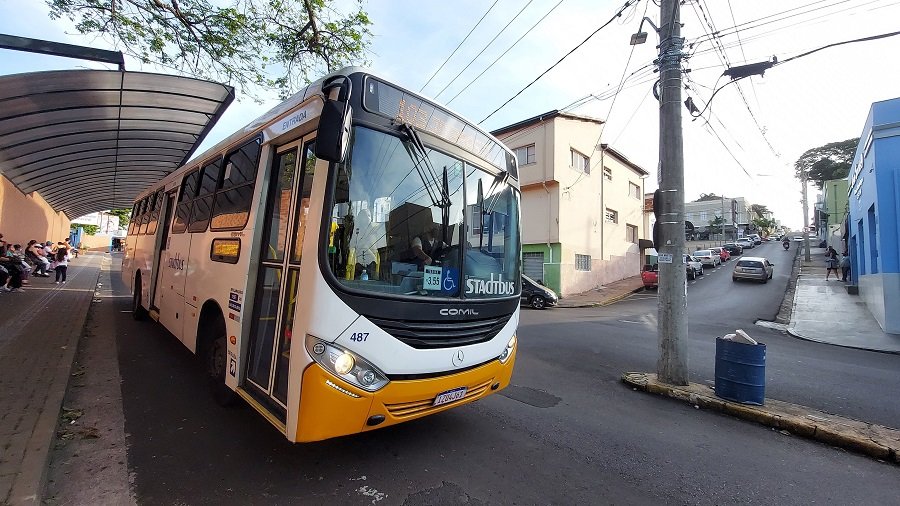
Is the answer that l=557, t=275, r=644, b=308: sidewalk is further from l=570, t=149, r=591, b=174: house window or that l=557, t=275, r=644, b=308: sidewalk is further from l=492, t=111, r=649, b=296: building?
l=570, t=149, r=591, b=174: house window

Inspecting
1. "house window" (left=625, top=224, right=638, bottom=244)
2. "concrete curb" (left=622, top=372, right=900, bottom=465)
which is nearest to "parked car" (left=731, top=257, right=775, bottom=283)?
"house window" (left=625, top=224, right=638, bottom=244)

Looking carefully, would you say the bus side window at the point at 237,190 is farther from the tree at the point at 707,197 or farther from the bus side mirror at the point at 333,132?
the tree at the point at 707,197

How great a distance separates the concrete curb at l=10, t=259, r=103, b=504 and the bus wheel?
4.19ft

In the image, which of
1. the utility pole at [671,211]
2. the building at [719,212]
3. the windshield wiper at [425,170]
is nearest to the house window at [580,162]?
the utility pole at [671,211]

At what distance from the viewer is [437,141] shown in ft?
11.9

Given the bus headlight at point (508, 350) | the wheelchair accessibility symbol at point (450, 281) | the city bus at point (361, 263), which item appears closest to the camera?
the city bus at point (361, 263)

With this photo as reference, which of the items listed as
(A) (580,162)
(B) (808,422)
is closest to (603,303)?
(A) (580,162)

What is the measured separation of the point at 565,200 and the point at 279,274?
19.7 meters

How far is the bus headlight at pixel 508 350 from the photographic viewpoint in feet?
13.2

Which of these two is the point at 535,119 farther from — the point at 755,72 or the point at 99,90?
the point at 99,90

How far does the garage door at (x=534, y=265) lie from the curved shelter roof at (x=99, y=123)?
15902 millimetres

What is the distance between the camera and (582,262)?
23281mm

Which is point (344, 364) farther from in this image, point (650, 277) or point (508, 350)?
point (650, 277)

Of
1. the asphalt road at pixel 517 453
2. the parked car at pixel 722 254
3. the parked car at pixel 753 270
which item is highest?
the parked car at pixel 722 254
